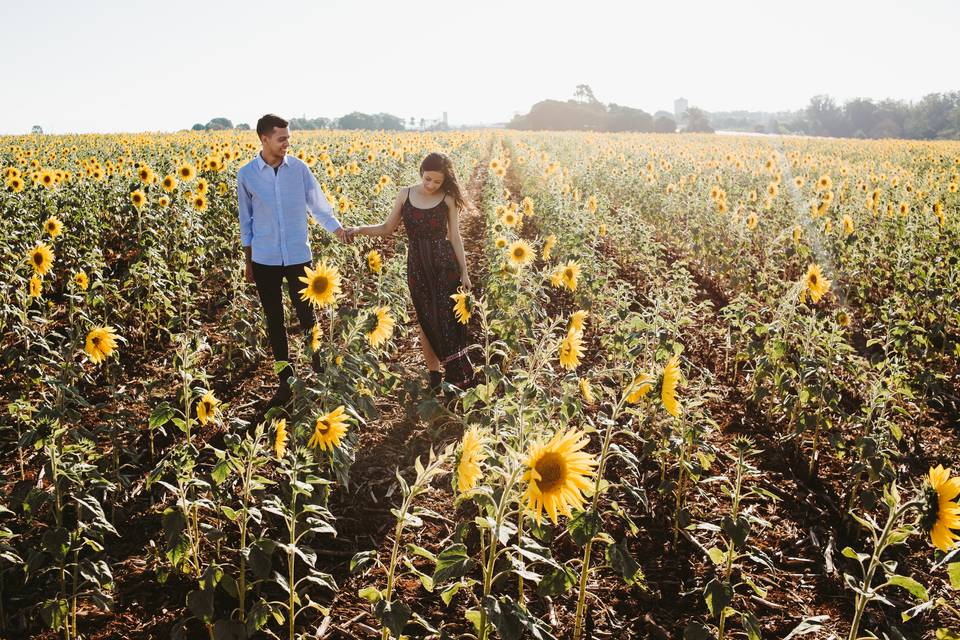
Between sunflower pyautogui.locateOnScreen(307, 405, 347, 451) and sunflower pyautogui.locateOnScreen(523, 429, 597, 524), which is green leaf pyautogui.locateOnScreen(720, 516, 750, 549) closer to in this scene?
sunflower pyautogui.locateOnScreen(523, 429, 597, 524)

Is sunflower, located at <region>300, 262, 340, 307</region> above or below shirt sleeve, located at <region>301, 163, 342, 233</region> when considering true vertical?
below

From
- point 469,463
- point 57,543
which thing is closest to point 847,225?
point 469,463

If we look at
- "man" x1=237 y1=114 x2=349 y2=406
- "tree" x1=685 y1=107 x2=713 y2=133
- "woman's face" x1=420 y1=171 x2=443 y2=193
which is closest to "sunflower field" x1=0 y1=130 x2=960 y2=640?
"man" x1=237 y1=114 x2=349 y2=406

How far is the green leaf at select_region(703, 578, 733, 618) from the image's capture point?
7.29 ft

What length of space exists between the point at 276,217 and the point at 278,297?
0.57 m

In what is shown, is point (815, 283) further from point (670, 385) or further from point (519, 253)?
point (670, 385)

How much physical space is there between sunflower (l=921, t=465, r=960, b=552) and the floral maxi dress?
3098 millimetres

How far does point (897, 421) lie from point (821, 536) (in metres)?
1.81

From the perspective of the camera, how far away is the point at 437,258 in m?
4.76

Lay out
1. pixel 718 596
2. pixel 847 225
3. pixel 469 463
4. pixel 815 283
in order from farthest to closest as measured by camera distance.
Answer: pixel 847 225 < pixel 815 283 < pixel 718 596 < pixel 469 463

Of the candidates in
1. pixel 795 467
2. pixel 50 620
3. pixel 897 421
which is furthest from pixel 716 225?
pixel 50 620

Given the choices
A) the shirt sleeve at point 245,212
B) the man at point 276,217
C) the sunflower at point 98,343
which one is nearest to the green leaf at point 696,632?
the man at point 276,217

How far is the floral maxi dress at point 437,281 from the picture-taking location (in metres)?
4.71

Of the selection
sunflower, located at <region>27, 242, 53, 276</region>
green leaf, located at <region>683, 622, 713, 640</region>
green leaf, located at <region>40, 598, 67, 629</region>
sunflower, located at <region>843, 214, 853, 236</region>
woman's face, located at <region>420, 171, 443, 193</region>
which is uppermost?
woman's face, located at <region>420, 171, 443, 193</region>
